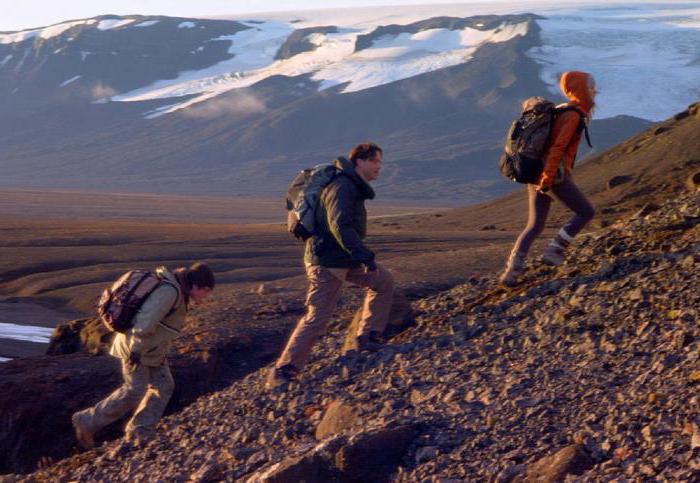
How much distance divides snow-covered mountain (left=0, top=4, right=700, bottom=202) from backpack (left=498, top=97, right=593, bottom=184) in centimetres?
7504

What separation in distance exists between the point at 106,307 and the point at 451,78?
114 m

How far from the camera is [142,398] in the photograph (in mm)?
7309

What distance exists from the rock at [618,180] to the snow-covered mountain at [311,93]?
57839 millimetres

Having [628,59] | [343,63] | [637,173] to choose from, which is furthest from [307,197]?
[343,63]

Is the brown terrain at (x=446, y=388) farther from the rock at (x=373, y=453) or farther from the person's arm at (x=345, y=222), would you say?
the person's arm at (x=345, y=222)

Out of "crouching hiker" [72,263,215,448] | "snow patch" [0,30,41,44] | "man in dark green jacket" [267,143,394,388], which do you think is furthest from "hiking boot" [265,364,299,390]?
"snow patch" [0,30,41,44]

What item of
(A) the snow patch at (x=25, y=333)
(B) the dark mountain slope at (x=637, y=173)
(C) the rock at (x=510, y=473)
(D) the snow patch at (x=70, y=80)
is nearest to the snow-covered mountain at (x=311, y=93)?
(D) the snow patch at (x=70, y=80)

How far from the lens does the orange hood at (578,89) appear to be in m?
7.70

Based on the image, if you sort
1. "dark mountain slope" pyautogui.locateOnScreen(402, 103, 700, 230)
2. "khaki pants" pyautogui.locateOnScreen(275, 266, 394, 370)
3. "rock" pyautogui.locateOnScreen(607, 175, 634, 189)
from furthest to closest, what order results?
"rock" pyautogui.locateOnScreen(607, 175, 634, 189) → "dark mountain slope" pyautogui.locateOnScreen(402, 103, 700, 230) → "khaki pants" pyautogui.locateOnScreen(275, 266, 394, 370)

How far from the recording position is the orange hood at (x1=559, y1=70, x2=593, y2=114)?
7.70 metres

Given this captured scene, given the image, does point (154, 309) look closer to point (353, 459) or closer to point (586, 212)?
point (353, 459)

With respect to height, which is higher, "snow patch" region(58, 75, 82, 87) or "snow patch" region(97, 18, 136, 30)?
"snow patch" region(97, 18, 136, 30)

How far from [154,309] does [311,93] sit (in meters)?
116

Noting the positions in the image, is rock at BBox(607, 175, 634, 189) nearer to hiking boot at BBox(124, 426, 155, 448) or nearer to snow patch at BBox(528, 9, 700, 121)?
hiking boot at BBox(124, 426, 155, 448)
